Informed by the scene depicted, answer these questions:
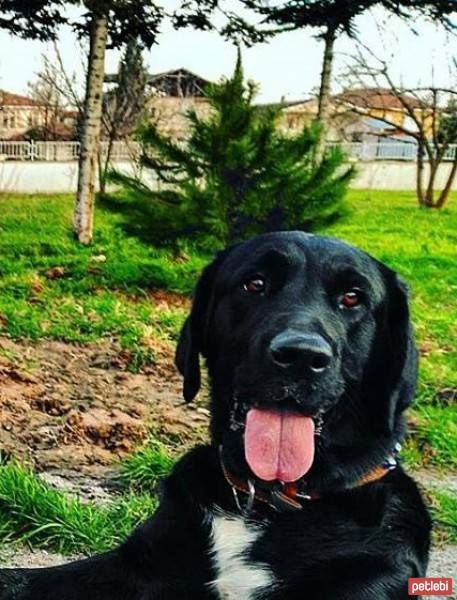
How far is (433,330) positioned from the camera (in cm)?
699

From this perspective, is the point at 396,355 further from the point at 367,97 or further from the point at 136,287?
the point at 367,97

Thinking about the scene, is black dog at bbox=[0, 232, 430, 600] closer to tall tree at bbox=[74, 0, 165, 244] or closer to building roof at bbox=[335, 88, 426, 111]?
tall tree at bbox=[74, 0, 165, 244]

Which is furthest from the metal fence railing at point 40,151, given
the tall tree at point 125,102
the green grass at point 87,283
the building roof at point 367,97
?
the green grass at point 87,283

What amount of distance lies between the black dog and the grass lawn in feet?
2.56

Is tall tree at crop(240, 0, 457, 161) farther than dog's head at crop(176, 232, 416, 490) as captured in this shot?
Yes

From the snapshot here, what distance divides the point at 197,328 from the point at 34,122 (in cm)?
1902

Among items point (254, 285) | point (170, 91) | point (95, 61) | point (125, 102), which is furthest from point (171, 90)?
point (254, 285)

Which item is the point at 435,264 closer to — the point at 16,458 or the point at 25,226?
the point at 25,226

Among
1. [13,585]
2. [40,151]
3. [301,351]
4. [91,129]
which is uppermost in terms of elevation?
[91,129]

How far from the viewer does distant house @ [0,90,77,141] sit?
18.6m

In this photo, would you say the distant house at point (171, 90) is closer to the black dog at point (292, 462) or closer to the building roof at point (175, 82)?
the building roof at point (175, 82)

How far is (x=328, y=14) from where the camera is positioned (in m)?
10.9

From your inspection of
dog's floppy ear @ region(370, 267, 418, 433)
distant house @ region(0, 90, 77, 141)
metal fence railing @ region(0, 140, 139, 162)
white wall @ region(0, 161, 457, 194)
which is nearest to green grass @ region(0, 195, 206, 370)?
dog's floppy ear @ region(370, 267, 418, 433)

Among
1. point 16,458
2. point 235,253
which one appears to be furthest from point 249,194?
point 235,253
